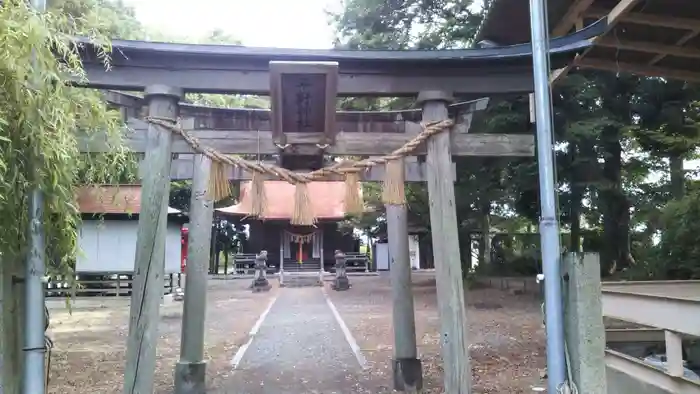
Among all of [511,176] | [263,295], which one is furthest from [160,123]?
[263,295]

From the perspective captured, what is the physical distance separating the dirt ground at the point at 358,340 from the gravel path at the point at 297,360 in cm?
29

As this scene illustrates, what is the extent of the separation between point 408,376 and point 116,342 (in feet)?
22.0

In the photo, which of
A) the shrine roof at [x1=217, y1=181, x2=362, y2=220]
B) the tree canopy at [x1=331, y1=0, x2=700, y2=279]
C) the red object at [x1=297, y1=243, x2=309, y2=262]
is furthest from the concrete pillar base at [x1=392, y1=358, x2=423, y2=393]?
the red object at [x1=297, y1=243, x2=309, y2=262]

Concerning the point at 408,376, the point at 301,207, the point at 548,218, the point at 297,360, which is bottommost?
the point at 297,360

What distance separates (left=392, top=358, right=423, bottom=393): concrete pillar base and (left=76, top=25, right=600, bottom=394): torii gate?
178 centimetres

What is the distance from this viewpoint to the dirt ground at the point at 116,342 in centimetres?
752

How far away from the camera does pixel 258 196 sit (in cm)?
485

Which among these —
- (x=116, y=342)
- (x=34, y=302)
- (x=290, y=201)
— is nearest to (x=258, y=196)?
(x=34, y=302)

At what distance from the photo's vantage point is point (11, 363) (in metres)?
3.45

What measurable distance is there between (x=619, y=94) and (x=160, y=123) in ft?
35.9

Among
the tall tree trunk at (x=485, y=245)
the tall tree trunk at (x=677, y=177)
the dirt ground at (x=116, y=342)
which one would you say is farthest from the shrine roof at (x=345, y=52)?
the tall tree trunk at (x=485, y=245)

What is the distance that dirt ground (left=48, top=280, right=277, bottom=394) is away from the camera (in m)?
7.52

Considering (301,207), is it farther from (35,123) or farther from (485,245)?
(485,245)

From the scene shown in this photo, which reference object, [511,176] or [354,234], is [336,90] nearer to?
[511,176]
